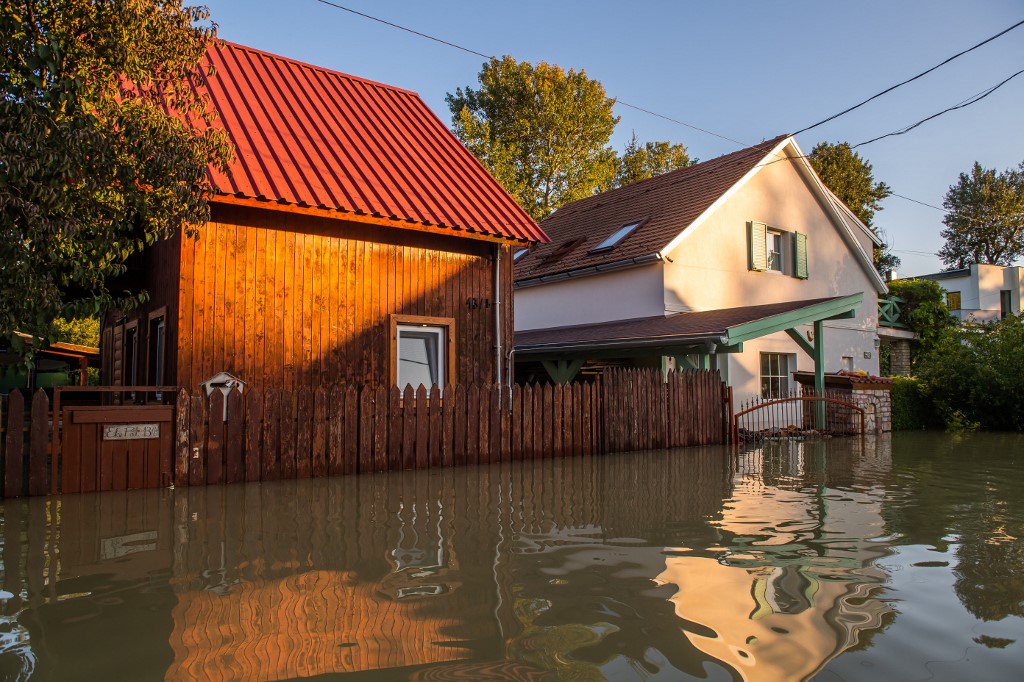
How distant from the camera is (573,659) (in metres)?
3.19

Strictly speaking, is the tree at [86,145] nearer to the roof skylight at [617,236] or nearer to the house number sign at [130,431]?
the house number sign at [130,431]

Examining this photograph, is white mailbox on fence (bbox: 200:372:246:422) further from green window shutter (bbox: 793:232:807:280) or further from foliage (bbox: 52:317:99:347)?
foliage (bbox: 52:317:99:347)

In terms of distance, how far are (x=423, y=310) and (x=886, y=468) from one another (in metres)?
7.10

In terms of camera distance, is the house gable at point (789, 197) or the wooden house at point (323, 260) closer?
the wooden house at point (323, 260)

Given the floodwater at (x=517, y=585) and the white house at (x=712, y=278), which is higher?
the white house at (x=712, y=278)

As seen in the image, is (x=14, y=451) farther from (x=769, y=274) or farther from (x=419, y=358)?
(x=769, y=274)

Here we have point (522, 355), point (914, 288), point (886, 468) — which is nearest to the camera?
point (886, 468)

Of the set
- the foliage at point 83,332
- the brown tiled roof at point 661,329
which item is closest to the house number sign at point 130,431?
the brown tiled roof at point 661,329

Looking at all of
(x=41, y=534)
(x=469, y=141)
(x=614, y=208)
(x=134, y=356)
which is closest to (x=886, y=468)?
(x=41, y=534)

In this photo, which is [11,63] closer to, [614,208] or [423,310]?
[423,310]

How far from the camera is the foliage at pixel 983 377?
18.8m

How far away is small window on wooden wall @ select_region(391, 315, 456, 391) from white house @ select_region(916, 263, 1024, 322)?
36896 mm

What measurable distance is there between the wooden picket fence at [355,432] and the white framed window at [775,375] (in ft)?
21.6

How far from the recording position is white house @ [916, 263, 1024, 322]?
41.5 meters
